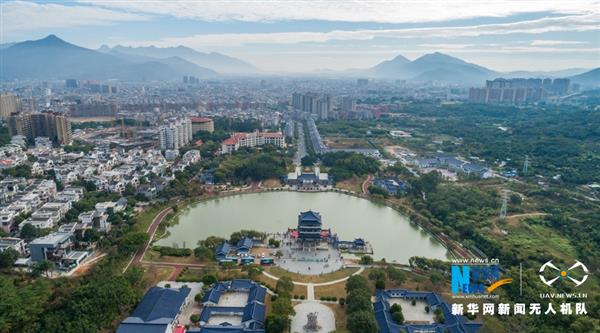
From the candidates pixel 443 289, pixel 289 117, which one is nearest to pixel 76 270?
pixel 443 289

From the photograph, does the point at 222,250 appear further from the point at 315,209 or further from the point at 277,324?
the point at 315,209

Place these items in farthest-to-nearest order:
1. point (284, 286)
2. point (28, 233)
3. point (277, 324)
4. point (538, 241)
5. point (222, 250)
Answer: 1. point (538, 241)
2. point (28, 233)
3. point (222, 250)
4. point (284, 286)
5. point (277, 324)

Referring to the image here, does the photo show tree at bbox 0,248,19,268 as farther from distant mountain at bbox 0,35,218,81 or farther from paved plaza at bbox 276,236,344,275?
distant mountain at bbox 0,35,218,81

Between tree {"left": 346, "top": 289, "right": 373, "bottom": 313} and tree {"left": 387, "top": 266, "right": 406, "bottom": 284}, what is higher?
tree {"left": 346, "top": 289, "right": 373, "bottom": 313}

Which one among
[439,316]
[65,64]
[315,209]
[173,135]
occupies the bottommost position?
[315,209]

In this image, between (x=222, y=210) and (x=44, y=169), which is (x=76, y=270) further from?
(x=44, y=169)

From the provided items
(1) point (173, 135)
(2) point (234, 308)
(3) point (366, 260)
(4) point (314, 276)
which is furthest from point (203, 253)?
(1) point (173, 135)

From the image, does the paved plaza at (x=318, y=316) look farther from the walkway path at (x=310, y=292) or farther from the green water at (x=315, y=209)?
the green water at (x=315, y=209)

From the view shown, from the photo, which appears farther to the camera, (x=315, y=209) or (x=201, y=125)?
(x=201, y=125)

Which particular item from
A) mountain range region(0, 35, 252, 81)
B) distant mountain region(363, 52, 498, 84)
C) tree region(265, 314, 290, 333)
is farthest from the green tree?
distant mountain region(363, 52, 498, 84)
